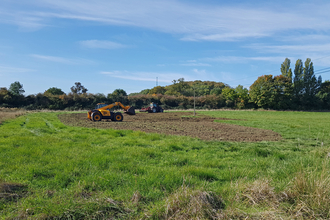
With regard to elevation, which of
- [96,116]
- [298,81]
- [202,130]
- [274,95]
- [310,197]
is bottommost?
[202,130]

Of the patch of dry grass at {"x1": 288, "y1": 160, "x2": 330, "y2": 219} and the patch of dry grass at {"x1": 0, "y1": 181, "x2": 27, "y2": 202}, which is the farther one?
the patch of dry grass at {"x1": 0, "y1": 181, "x2": 27, "y2": 202}

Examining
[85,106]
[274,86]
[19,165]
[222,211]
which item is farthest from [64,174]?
[274,86]

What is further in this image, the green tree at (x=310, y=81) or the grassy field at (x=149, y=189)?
the green tree at (x=310, y=81)

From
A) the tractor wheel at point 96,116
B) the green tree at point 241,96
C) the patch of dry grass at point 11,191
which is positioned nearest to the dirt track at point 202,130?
the tractor wheel at point 96,116

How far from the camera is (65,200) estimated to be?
11.6ft

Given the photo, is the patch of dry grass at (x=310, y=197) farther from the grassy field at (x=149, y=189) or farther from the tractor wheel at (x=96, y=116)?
the tractor wheel at (x=96, y=116)

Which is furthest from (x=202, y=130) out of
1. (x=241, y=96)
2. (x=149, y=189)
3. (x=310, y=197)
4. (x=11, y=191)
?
(x=241, y=96)

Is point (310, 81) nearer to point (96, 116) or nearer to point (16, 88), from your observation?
point (96, 116)

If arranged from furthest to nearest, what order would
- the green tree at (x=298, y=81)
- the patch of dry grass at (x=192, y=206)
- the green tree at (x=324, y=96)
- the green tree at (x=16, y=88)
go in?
the green tree at (x=298, y=81) → the green tree at (x=324, y=96) → the green tree at (x=16, y=88) → the patch of dry grass at (x=192, y=206)

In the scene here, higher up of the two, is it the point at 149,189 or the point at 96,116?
the point at 96,116

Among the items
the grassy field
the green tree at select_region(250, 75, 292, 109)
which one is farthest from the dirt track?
the green tree at select_region(250, 75, 292, 109)

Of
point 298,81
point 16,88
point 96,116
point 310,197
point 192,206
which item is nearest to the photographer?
point 192,206

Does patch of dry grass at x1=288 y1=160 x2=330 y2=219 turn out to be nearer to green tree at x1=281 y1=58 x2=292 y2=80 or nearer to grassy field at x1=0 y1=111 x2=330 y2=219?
grassy field at x1=0 y1=111 x2=330 y2=219

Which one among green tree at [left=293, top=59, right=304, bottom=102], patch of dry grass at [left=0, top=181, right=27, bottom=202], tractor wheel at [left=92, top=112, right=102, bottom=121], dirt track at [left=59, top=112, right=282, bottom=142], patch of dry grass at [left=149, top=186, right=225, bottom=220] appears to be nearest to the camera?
patch of dry grass at [left=149, top=186, right=225, bottom=220]
